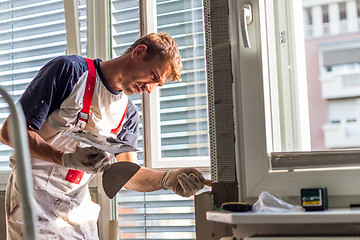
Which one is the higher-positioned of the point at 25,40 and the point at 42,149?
the point at 25,40

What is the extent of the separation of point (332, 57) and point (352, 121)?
0.62 feet

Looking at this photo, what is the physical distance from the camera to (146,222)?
6.22ft

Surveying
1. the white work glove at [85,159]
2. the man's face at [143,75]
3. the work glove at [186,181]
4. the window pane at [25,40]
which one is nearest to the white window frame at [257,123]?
the work glove at [186,181]

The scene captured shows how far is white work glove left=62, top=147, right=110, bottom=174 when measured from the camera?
144 cm

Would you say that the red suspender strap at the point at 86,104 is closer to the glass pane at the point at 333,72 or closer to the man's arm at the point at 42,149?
the man's arm at the point at 42,149

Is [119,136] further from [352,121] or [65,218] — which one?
[352,121]

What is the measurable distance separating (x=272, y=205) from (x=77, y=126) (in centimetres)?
70

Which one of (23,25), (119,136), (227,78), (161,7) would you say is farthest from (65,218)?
(23,25)

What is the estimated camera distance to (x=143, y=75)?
1599 mm

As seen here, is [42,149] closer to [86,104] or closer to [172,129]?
[86,104]

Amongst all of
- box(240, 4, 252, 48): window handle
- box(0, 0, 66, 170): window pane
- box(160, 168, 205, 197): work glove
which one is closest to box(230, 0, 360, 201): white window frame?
box(240, 4, 252, 48): window handle

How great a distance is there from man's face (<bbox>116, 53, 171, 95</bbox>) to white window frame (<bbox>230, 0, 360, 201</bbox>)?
0.29 m

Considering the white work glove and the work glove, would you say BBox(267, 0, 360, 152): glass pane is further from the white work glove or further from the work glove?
the white work glove

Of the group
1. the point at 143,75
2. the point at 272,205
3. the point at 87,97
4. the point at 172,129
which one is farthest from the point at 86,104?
the point at 272,205
